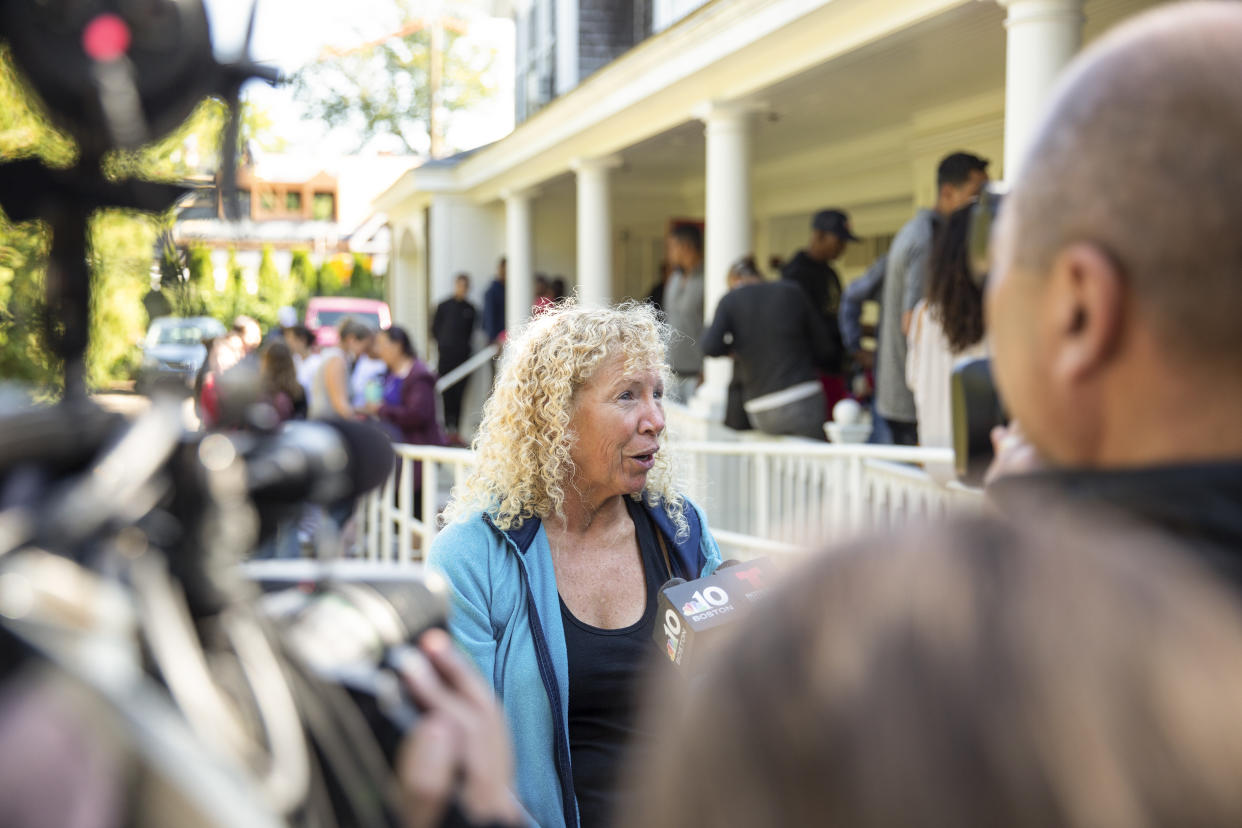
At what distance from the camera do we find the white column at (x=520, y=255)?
1638 cm

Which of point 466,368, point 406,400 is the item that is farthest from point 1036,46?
point 466,368

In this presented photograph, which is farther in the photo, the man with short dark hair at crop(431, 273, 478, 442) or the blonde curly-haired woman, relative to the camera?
the man with short dark hair at crop(431, 273, 478, 442)

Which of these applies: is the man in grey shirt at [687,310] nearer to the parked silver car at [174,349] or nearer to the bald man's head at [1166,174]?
the parked silver car at [174,349]

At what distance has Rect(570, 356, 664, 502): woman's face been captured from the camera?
3.19 metres

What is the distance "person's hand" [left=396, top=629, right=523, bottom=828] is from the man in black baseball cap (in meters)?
7.23

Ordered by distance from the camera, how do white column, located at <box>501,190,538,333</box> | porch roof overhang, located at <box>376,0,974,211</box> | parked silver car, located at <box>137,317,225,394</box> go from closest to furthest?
parked silver car, located at <box>137,317,225,394</box> < porch roof overhang, located at <box>376,0,974,211</box> < white column, located at <box>501,190,538,333</box>

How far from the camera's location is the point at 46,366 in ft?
3.27

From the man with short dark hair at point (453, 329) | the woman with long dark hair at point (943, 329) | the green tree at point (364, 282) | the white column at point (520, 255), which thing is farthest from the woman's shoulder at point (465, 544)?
the green tree at point (364, 282)

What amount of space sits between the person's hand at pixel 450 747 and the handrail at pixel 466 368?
15.7 metres

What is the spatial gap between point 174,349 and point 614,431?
2.19m

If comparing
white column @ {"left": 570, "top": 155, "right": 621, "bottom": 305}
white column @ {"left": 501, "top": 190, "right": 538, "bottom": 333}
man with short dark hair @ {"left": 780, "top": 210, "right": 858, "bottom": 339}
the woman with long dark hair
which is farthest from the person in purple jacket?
white column @ {"left": 501, "top": 190, "right": 538, "bottom": 333}

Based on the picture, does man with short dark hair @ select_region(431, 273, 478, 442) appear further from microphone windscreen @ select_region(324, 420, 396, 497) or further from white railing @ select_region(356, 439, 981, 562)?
microphone windscreen @ select_region(324, 420, 396, 497)

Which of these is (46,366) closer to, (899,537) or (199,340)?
(199,340)

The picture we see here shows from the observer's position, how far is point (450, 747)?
36.5 inches
